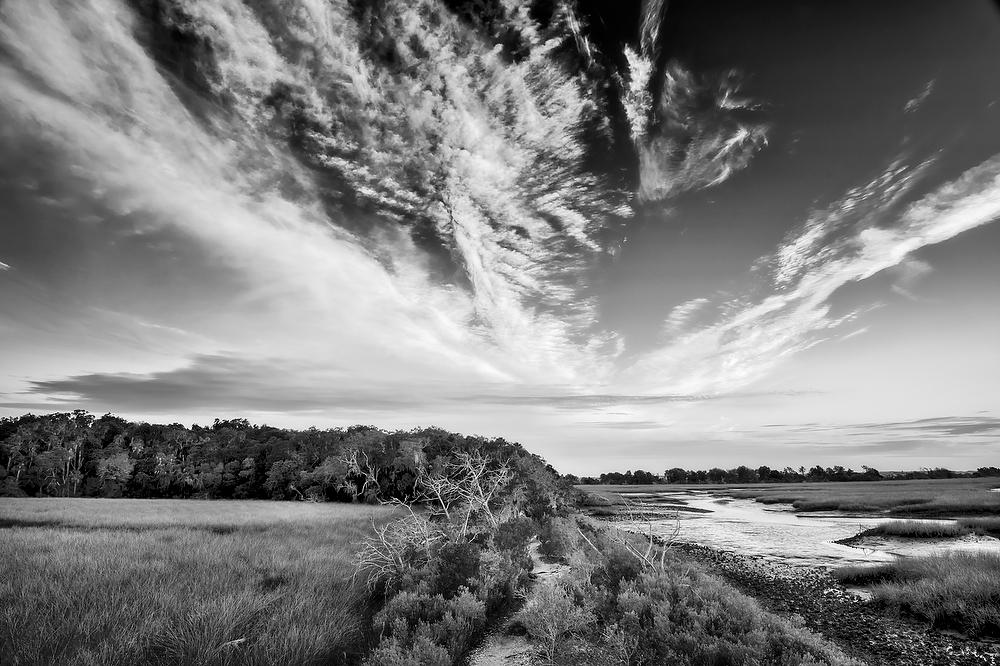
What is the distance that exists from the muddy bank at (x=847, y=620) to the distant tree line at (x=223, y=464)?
32.7 meters

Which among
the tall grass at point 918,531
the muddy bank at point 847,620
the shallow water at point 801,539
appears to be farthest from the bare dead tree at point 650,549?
the tall grass at point 918,531

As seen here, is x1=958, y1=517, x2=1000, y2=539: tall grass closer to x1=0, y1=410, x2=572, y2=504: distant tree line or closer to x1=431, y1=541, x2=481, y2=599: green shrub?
x1=431, y1=541, x2=481, y2=599: green shrub

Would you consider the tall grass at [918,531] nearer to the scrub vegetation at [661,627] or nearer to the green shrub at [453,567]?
the scrub vegetation at [661,627]

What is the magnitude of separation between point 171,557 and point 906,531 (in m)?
38.3

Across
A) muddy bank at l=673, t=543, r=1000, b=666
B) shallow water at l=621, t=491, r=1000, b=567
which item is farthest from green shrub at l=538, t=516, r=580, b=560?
muddy bank at l=673, t=543, r=1000, b=666

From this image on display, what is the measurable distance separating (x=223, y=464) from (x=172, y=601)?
65342 mm

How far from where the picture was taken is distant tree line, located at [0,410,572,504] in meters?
55.9

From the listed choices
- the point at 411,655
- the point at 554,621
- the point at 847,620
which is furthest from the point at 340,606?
the point at 847,620

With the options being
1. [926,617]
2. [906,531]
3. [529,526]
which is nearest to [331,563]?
[529,526]

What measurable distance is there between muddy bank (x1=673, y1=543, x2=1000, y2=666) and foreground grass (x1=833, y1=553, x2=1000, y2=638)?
630mm

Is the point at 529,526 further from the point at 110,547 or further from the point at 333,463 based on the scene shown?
the point at 333,463

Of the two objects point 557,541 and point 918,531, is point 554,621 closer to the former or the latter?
point 557,541

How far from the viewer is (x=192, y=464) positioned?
218 feet

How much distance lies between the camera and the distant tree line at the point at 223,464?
55906 mm
